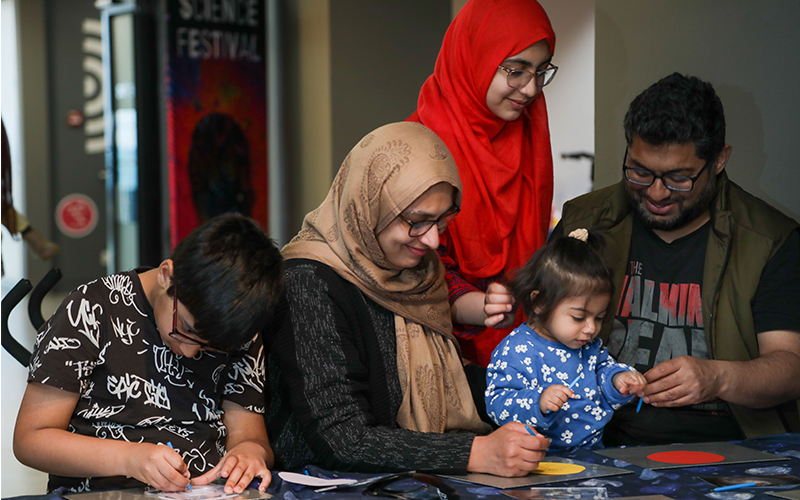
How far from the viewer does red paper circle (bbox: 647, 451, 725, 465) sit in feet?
5.47

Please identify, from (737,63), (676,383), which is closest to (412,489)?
(676,383)

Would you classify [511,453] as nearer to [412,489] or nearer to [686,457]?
[412,489]

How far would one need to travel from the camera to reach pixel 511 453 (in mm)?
1544

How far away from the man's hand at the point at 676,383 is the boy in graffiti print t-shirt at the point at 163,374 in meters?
0.93

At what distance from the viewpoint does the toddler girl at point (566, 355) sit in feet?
6.37

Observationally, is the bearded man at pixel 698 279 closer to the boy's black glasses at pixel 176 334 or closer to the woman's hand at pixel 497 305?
the woman's hand at pixel 497 305

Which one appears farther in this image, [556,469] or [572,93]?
[572,93]

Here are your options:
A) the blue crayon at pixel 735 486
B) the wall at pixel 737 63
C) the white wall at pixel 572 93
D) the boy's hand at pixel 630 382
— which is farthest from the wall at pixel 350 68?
the blue crayon at pixel 735 486

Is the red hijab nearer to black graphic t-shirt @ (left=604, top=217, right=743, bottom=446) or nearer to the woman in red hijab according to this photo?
the woman in red hijab

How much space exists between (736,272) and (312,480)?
4.44 ft

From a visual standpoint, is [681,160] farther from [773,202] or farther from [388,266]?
[388,266]

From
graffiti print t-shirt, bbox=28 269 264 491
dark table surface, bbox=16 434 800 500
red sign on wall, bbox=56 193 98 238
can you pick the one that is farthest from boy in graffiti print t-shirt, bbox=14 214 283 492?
red sign on wall, bbox=56 193 98 238

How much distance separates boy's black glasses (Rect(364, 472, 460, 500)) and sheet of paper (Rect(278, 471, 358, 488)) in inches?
2.9

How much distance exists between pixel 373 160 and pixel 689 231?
→ 1029 mm
